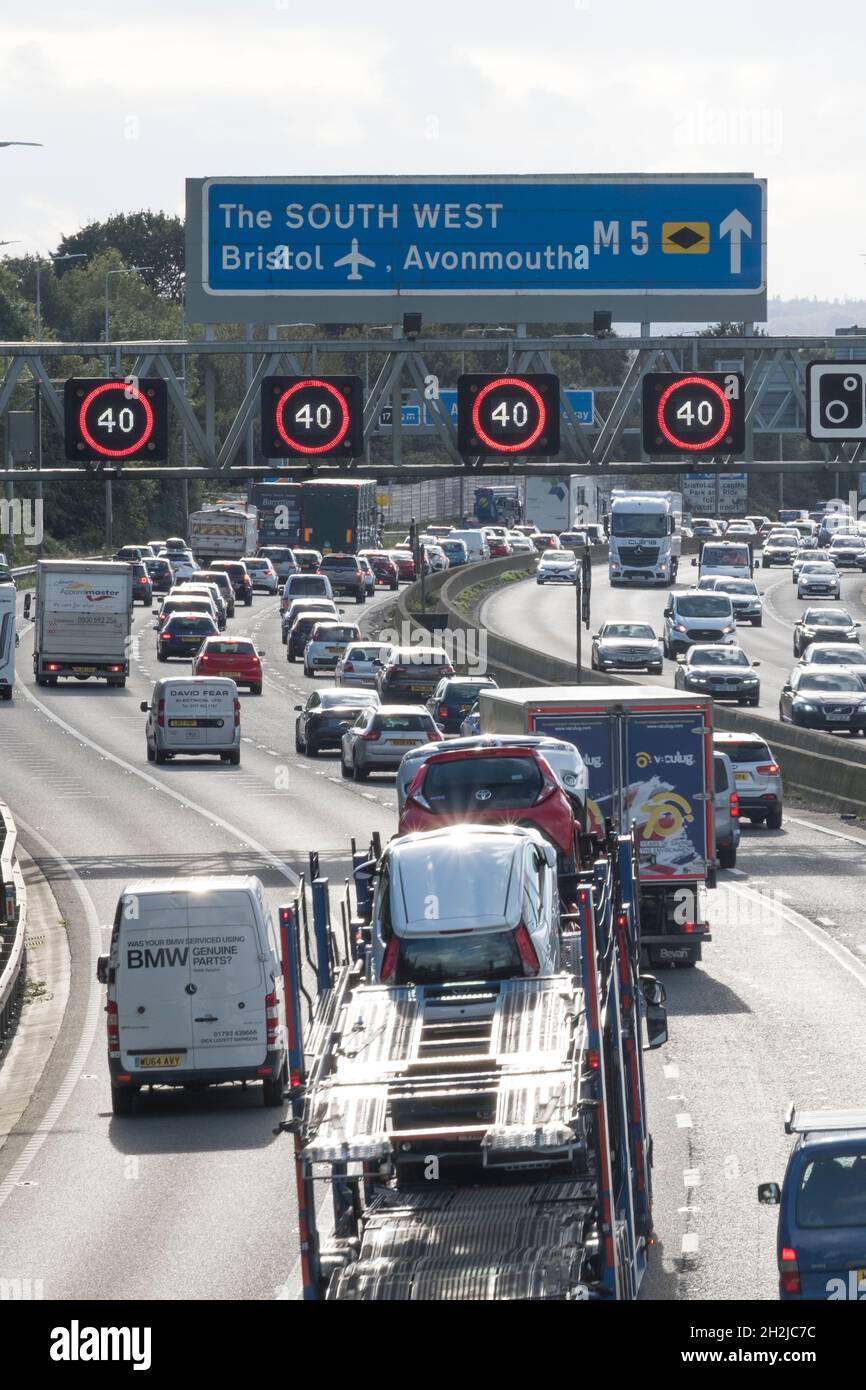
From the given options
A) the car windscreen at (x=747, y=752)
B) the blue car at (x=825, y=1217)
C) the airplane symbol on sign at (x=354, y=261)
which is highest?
the airplane symbol on sign at (x=354, y=261)

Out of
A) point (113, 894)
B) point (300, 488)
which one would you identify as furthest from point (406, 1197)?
point (300, 488)

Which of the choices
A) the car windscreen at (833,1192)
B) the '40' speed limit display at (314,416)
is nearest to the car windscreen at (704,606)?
the '40' speed limit display at (314,416)

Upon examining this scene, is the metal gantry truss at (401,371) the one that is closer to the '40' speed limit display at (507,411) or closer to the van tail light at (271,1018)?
the '40' speed limit display at (507,411)

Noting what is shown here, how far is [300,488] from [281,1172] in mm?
94872

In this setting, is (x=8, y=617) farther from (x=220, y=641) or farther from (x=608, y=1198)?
(x=608, y=1198)

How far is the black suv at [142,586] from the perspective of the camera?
318 feet

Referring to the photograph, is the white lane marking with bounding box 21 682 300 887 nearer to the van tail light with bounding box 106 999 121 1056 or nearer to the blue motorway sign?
the van tail light with bounding box 106 999 121 1056

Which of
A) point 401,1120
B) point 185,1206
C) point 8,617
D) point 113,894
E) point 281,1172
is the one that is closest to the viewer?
point 401,1120

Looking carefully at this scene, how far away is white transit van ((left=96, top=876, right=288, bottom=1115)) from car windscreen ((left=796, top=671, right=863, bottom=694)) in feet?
108

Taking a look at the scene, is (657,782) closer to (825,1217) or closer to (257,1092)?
(257,1092)

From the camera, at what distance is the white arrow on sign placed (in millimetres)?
35906

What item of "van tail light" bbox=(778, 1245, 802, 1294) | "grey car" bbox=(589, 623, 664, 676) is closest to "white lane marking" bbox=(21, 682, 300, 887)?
"grey car" bbox=(589, 623, 664, 676)

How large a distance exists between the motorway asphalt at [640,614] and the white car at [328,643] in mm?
6328

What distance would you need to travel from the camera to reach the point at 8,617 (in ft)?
198
